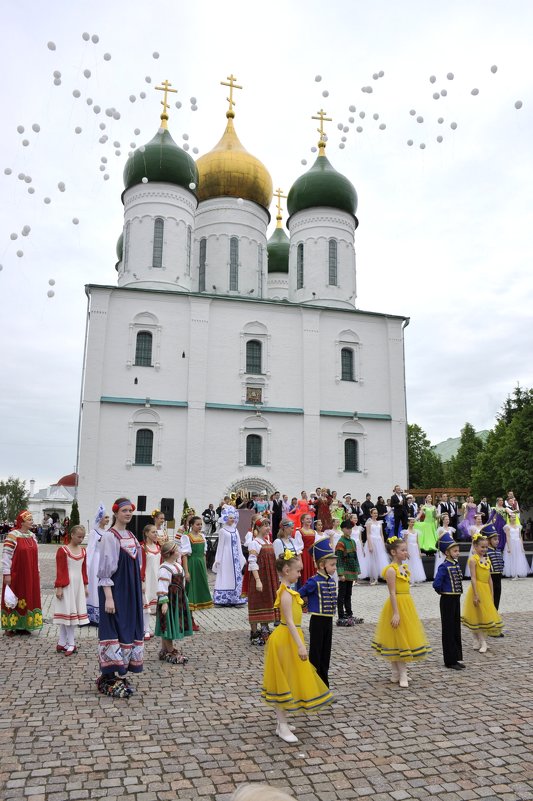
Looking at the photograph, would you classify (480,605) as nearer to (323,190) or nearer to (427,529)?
(427,529)

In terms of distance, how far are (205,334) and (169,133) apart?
11.9 metres

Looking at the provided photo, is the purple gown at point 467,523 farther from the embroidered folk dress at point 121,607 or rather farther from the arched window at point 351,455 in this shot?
the embroidered folk dress at point 121,607

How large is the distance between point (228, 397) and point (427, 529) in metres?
15.3

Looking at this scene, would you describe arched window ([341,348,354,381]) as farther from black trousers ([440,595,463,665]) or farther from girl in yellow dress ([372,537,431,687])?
girl in yellow dress ([372,537,431,687])

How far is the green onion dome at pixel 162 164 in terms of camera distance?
32594mm

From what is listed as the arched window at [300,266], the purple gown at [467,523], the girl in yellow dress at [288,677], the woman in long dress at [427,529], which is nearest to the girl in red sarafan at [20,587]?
the girl in yellow dress at [288,677]

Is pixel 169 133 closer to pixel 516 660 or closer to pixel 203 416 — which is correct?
pixel 203 416

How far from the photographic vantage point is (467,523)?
19.4 meters

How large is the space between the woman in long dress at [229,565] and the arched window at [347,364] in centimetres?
2181

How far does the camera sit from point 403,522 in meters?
18.7

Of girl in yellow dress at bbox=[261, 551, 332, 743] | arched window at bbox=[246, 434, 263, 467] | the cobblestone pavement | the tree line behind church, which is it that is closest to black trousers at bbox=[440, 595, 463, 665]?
the cobblestone pavement

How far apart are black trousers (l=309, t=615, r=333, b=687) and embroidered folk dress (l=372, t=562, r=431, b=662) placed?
862 millimetres

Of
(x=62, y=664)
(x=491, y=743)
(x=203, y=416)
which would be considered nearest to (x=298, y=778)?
(x=491, y=743)

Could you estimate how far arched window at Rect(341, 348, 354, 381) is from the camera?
33.4 m
